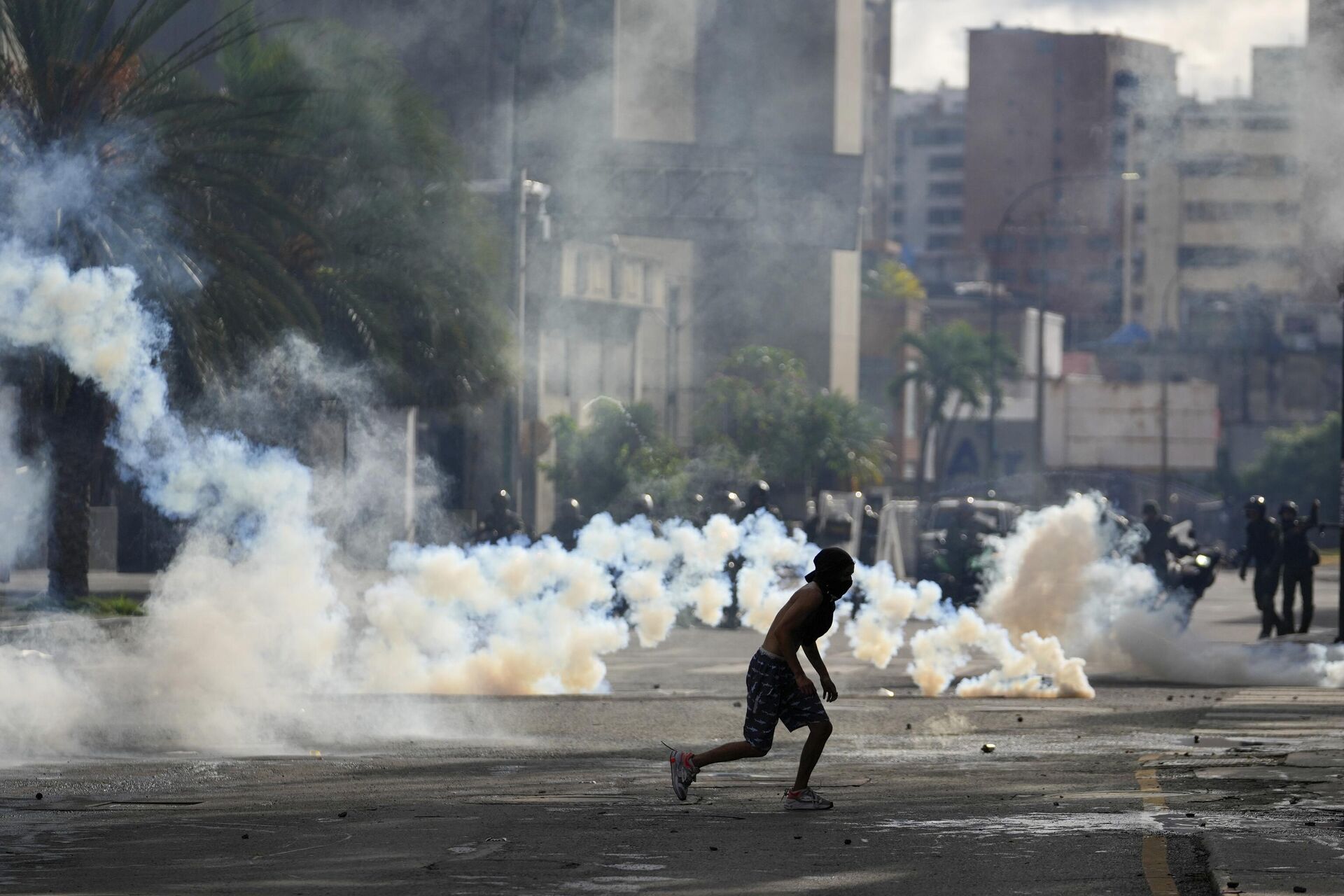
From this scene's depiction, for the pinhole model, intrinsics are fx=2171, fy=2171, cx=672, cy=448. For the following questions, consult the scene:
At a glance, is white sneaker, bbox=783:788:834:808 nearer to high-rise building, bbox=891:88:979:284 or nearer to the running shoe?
the running shoe

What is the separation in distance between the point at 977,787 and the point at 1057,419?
74831mm

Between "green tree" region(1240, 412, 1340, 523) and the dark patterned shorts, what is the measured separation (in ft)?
254

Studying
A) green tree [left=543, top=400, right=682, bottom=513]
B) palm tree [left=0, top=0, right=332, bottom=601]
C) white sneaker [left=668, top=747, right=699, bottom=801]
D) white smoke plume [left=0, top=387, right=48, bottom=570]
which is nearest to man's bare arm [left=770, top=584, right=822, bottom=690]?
white sneaker [left=668, top=747, right=699, bottom=801]

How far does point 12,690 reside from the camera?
1394 centimetres

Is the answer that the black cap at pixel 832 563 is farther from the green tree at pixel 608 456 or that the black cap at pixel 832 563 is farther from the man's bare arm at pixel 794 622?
the green tree at pixel 608 456

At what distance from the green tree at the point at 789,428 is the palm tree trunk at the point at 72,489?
32.8 metres

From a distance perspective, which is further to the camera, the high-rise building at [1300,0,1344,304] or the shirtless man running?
the high-rise building at [1300,0,1344,304]

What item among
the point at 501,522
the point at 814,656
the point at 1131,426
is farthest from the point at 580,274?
the point at 814,656

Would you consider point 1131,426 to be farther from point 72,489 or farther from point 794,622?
point 794,622

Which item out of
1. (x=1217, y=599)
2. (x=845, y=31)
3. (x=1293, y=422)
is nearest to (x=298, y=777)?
(x=1217, y=599)

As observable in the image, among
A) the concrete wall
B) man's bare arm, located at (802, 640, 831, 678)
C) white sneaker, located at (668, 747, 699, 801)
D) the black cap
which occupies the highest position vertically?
the black cap

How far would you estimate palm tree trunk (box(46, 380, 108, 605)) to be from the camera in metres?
22.7

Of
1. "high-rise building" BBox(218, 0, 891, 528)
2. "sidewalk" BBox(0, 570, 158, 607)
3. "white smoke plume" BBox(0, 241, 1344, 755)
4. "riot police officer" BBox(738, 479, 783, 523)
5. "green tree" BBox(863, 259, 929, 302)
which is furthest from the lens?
"green tree" BBox(863, 259, 929, 302)

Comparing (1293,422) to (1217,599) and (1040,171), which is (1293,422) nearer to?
(1040,171)
